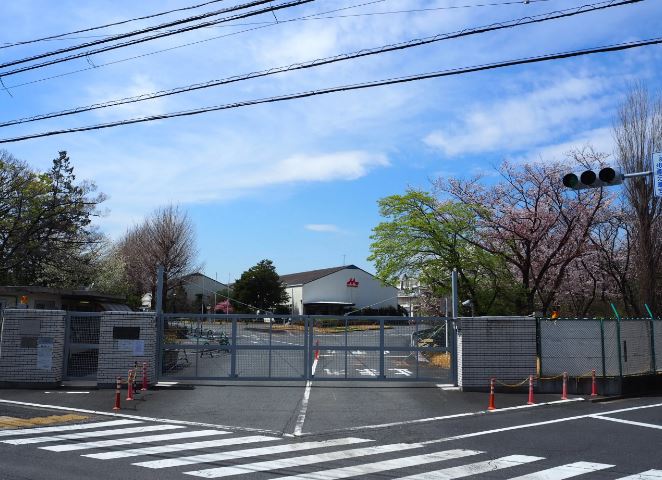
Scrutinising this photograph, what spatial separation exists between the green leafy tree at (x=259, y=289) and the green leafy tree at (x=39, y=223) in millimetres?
36658

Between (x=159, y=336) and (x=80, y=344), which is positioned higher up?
(x=159, y=336)

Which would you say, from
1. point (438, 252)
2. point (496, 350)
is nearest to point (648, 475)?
point (496, 350)

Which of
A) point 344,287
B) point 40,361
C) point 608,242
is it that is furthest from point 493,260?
point 344,287

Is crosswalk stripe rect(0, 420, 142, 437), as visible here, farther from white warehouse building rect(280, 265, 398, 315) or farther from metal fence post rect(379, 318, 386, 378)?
white warehouse building rect(280, 265, 398, 315)

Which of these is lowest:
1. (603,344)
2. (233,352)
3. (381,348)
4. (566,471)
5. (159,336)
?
(566,471)

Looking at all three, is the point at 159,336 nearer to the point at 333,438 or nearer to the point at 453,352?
the point at 453,352

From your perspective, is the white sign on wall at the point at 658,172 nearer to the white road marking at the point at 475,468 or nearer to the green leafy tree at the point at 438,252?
the white road marking at the point at 475,468

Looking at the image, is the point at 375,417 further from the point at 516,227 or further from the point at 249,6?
the point at 516,227

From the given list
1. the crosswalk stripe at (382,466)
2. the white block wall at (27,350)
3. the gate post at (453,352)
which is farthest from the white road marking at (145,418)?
the gate post at (453,352)

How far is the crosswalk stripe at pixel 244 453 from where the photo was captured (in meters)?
8.70

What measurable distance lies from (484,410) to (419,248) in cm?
1473

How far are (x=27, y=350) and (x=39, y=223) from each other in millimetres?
18252

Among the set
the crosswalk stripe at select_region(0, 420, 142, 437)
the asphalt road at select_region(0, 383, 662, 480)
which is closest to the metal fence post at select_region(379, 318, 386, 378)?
the asphalt road at select_region(0, 383, 662, 480)

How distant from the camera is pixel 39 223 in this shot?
33750mm
